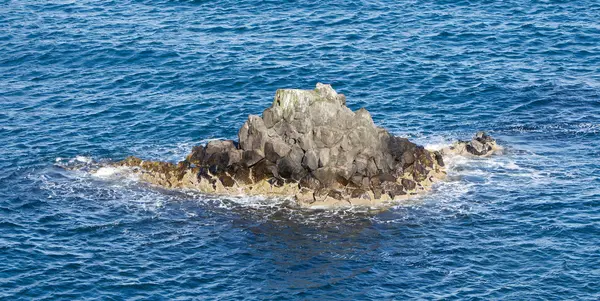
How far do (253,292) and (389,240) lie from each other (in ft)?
48.8

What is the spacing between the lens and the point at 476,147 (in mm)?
110250

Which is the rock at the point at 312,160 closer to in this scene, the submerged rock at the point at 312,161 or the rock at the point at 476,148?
the submerged rock at the point at 312,161

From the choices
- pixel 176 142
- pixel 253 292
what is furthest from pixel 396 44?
pixel 253 292

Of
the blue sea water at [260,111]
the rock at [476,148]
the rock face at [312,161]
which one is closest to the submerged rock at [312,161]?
the rock face at [312,161]

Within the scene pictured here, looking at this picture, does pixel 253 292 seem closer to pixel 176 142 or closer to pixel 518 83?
pixel 176 142

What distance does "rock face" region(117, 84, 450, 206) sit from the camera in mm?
100375

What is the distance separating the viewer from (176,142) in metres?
116

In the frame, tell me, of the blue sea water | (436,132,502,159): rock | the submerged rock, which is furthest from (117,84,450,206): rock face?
(436,132,502,159): rock

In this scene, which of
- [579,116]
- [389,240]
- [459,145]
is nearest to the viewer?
[389,240]

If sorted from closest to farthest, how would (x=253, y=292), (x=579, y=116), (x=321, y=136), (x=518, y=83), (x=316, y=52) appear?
(x=253, y=292) → (x=321, y=136) → (x=579, y=116) → (x=518, y=83) → (x=316, y=52)

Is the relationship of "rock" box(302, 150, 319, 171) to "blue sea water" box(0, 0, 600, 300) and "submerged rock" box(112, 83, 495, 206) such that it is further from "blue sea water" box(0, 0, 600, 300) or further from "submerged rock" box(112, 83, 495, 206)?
"blue sea water" box(0, 0, 600, 300)

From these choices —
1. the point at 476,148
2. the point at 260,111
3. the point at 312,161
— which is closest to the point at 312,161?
the point at 312,161

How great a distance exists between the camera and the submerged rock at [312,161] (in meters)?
100

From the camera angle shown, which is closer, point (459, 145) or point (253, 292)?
point (253, 292)
